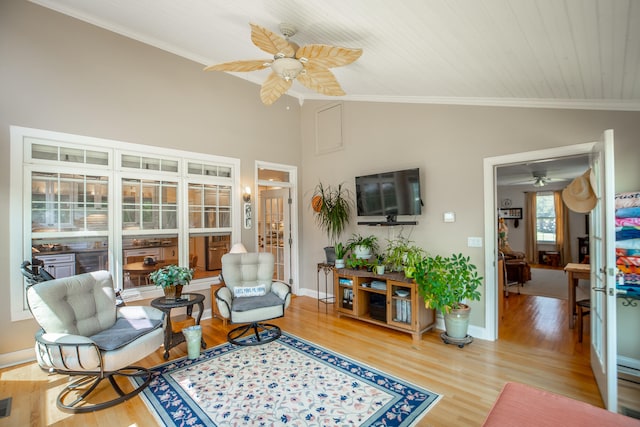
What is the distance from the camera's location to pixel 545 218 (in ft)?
30.9

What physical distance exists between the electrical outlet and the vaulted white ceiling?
1.59 meters

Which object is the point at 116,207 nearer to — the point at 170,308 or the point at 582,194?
the point at 170,308

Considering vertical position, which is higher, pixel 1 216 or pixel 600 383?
pixel 1 216

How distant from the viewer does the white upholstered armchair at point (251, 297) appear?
11.5 feet

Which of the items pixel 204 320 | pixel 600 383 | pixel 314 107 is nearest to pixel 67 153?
pixel 204 320

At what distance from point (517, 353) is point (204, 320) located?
3.98 metres

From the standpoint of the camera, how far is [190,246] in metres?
4.48

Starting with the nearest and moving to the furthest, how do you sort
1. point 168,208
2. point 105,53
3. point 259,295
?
point 105,53 < point 259,295 < point 168,208

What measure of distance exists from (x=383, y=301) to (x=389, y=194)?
4.85ft

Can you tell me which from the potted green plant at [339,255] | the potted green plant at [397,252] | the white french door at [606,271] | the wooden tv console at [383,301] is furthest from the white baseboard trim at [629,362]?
the potted green plant at [339,255]

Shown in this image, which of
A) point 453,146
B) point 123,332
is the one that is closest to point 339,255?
point 453,146

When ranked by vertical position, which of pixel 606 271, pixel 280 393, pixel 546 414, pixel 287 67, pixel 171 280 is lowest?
pixel 280 393

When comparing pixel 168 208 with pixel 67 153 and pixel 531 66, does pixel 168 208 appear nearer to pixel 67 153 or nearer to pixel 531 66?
pixel 67 153

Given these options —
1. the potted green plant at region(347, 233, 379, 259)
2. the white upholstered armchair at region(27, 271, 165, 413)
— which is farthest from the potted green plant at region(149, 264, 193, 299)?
the potted green plant at region(347, 233, 379, 259)
